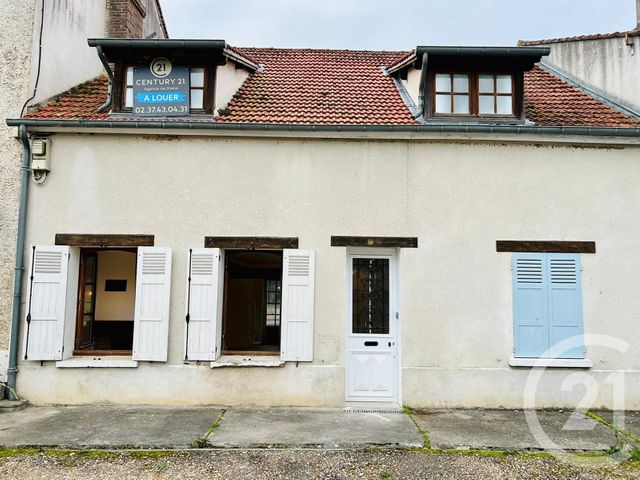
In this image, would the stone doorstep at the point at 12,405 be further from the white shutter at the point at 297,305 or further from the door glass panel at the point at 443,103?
the door glass panel at the point at 443,103

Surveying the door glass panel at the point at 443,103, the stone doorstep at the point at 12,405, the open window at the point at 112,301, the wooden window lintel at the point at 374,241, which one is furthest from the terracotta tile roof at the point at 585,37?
the stone doorstep at the point at 12,405

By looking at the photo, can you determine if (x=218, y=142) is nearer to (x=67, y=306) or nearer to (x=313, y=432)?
(x=67, y=306)

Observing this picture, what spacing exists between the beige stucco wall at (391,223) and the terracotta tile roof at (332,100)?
1.76ft

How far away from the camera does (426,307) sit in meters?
6.79

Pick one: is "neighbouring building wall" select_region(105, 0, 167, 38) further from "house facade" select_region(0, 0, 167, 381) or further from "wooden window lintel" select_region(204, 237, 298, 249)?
"wooden window lintel" select_region(204, 237, 298, 249)

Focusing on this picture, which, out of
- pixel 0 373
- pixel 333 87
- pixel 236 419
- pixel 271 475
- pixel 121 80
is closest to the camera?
pixel 271 475

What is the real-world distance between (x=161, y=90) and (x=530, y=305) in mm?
6851

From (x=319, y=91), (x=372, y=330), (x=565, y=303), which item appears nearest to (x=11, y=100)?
(x=319, y=91)

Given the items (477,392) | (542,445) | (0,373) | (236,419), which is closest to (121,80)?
(0,373)

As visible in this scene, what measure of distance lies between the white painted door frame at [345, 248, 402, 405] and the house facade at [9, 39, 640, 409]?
0.08ft

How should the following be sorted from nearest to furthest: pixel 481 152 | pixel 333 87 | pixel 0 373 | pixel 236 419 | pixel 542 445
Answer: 1. pixel 542 445
2. pixel 236 419
3. pixel 0 373
4. pixel 481 152
5. pixel 333 87

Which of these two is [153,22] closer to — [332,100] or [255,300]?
[332,100]

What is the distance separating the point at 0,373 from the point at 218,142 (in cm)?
476

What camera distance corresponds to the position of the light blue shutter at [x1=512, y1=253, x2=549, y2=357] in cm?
668
